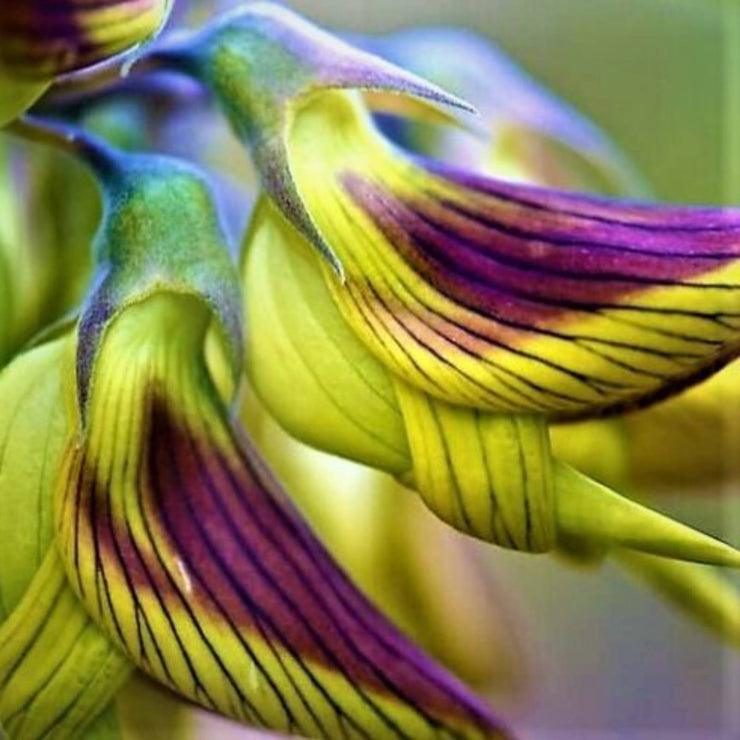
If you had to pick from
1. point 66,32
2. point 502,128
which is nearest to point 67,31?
point 66,32

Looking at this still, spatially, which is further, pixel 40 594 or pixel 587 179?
pixel 587 179

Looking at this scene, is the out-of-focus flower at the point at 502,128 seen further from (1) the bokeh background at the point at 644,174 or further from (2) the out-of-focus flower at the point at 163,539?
(2) the out-of-focus flower at the point at 163,539

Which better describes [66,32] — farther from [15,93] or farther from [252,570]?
[252,570]

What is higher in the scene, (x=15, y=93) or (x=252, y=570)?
(x=15, y=93)

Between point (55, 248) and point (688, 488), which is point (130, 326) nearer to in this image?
point (55, 248)

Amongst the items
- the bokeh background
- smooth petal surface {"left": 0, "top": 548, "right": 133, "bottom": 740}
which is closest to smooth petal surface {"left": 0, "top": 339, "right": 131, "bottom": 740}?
smooth petal surface {"left": 0, "top": 548, "right": 133, "bottom": 740}

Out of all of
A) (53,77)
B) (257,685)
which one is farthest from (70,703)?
(53,77)

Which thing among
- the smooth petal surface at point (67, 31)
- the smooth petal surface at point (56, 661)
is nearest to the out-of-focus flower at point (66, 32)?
the smooth petal surface at point (67, 31)
